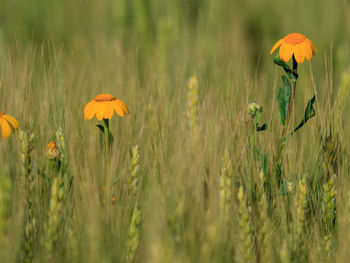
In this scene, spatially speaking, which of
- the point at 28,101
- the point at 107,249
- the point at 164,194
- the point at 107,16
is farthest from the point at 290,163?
the point at 107,16

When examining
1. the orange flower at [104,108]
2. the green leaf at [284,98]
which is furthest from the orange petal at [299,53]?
the orange flower at [104,108]

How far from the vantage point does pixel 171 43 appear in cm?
272

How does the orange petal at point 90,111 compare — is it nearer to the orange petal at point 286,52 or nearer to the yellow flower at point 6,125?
the yellow flower at point 6,125

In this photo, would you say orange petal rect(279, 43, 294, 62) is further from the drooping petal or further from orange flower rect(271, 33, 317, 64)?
the drooping petal

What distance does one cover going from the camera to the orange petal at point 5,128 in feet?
3.73

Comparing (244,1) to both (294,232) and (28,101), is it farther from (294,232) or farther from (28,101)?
(294,232)

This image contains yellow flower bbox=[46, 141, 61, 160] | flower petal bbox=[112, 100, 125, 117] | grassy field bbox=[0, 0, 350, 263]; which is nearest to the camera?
grassy field bbox=[0, 0, 350, 263]

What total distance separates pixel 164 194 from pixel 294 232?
28 cm

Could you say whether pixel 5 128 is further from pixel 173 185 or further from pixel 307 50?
pixel 307 50

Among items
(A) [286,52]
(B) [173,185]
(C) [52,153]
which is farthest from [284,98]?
(C) [52,153]

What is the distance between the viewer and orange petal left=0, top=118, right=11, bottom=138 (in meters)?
1.14

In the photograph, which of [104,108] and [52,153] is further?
[104,108]

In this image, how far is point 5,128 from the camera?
3.76 feet

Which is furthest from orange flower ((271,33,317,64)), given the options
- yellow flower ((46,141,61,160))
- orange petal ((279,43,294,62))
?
yellow flower ((46,141,61,160))
